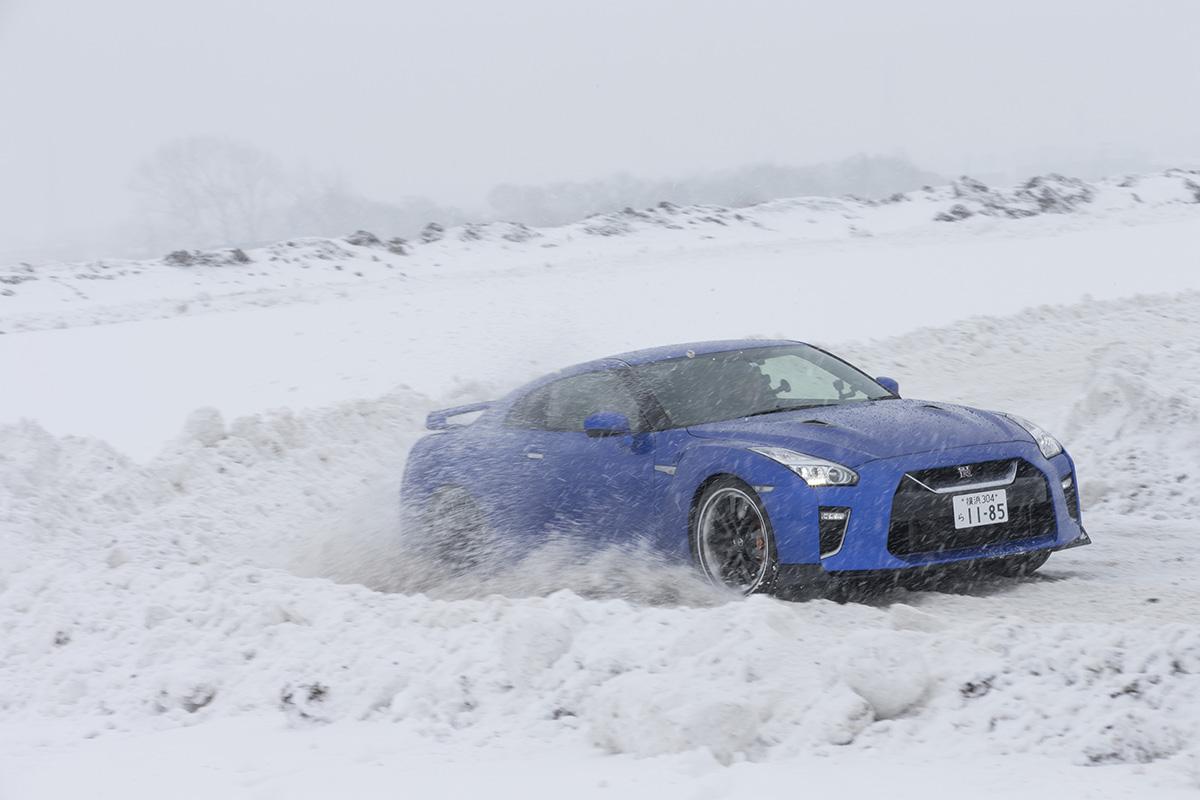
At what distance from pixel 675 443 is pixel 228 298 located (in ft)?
62.8

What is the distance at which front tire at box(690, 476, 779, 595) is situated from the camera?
6.49m

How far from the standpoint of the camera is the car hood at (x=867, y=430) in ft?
21.4

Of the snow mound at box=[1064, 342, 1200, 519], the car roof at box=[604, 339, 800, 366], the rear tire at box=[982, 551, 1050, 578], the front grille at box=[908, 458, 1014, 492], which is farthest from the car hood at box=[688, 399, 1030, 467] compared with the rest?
the snow mound at box=[1064, 342, 1200, 519]

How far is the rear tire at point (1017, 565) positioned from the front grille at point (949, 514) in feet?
0.72

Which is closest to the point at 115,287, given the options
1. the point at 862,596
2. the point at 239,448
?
the point at 239,448

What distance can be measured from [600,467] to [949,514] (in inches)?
76.5

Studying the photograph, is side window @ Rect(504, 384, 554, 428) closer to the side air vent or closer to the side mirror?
the side mirror

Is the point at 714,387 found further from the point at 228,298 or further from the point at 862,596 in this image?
the point at 228,298

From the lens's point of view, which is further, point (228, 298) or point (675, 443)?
point (228, 298)

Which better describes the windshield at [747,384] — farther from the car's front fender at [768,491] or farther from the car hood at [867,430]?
the car's front fender at [768,491]

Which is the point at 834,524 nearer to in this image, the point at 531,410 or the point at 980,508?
the point at 980,508

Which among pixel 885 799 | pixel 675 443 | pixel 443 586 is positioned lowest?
pixel 443 586

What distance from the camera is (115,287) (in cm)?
2730

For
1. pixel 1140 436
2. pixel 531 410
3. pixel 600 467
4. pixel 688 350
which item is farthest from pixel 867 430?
pixel 1140 436
